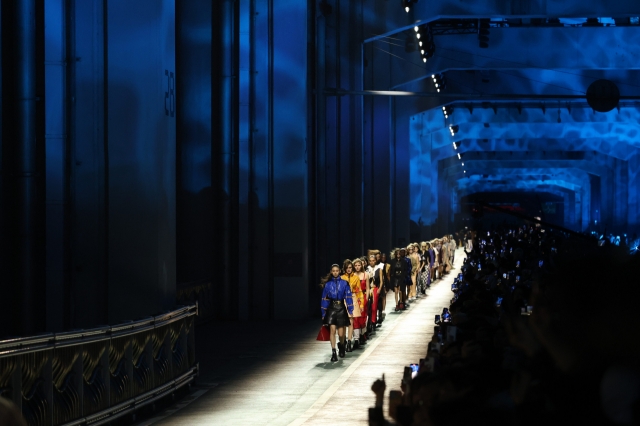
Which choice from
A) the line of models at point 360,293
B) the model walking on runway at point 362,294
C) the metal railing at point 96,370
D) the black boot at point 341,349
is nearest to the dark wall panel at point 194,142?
the line of models at point 360,293

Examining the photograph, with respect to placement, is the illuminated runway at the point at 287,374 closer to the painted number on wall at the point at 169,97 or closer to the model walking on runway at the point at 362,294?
the model walking on runway at the point at 362,294

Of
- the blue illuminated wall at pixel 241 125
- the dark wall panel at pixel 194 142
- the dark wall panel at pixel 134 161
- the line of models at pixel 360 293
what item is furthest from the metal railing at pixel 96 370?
the dark wall panel at pixel 194 142

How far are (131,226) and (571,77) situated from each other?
2970 cm

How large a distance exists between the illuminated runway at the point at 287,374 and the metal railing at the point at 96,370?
0.49 m

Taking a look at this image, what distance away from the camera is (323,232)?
38250 mm

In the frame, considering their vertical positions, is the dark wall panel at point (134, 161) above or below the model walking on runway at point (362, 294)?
above

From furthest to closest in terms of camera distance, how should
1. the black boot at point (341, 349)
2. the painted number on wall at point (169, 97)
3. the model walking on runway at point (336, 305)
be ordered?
the black boot at point (341, 349)
the model walking on runway at point (336, 305)
the painted number on wall at point (169, 97)

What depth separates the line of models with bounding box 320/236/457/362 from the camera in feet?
65.2

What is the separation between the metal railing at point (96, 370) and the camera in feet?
34.3

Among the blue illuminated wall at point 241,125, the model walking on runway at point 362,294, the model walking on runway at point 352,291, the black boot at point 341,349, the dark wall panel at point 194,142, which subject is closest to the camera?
the blue illuminated wall at point 241,125

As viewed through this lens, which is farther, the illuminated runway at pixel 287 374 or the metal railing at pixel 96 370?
the illuminated runway at pixel 287 374

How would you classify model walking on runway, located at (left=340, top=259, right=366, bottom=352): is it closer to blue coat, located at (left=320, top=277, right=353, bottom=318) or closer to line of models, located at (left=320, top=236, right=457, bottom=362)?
line of models, located at (left=320, top=236, right=457, bottom=362)

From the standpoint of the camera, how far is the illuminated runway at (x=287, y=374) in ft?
44.4

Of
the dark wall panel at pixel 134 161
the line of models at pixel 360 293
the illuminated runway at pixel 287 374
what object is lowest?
the illuminated runway at pixel 287 374
